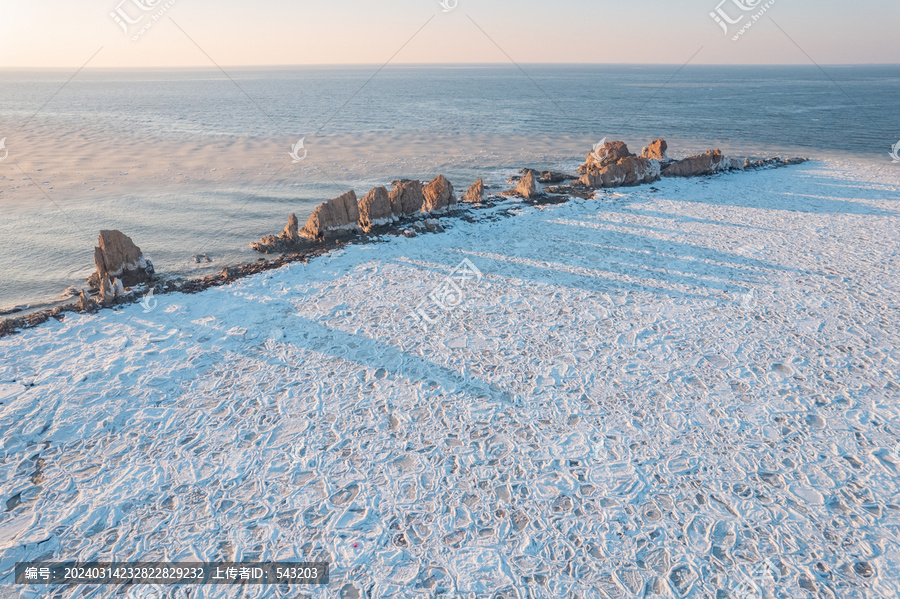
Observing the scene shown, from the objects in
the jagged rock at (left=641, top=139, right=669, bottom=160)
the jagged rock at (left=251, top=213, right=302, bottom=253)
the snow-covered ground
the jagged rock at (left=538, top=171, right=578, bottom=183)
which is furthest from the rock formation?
the jagged rock at (left=251, top=213, right=302, bottom=253)

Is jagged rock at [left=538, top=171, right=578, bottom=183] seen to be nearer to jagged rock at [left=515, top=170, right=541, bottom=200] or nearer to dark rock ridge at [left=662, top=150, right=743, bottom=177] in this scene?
jagged rock at [left=515, top=170, right=541, bottom=200]

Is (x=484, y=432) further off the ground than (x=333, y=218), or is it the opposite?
(x=333, y=218)

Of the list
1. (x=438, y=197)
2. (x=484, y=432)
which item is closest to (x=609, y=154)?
(x=438, y=197)

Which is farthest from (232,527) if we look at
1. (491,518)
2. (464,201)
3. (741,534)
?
(464,201)

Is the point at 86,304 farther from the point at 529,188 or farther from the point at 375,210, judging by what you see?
the point at 529,188

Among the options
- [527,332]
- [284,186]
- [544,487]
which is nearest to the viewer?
[544,487]

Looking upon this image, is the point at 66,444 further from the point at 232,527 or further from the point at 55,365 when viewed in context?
the point at 232,527

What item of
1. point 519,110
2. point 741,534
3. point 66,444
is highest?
point 519,110
